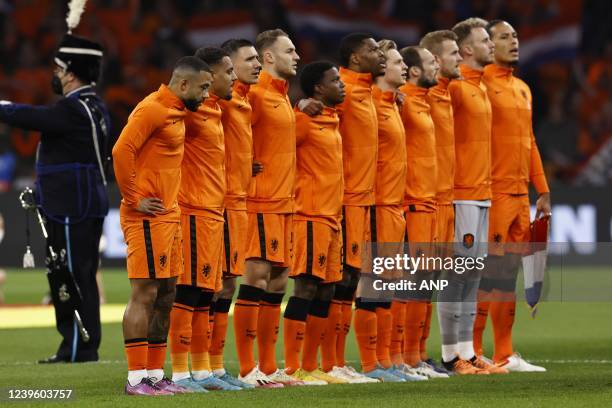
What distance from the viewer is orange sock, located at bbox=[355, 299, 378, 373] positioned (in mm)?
10992

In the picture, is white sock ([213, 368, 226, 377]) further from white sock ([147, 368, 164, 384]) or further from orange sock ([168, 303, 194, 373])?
white sock ([147, 368, 164, 384])

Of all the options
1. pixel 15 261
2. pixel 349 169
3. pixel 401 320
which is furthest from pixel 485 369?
pixel 15 261

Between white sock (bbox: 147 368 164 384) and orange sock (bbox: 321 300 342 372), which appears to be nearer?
white sock (bbox: 147 368 164 384)

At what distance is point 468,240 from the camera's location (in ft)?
39.2

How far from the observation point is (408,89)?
38.4ft

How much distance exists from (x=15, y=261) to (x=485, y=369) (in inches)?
488

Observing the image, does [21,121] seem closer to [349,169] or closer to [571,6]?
[349,169]

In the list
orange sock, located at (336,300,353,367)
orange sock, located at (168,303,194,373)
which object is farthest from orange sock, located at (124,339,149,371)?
orange sock, located at (336,300,353,367)

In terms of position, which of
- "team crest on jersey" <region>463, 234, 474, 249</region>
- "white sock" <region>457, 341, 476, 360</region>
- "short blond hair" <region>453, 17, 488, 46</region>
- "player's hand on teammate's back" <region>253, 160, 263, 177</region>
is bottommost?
"white sock" <region>457, 341, 476, 360</region>

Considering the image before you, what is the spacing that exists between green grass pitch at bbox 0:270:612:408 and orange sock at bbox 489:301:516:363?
0.38m

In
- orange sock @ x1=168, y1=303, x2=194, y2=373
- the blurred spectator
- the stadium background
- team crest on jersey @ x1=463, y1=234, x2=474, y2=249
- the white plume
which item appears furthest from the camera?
the blurred spectator

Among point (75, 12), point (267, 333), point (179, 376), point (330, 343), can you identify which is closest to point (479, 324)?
point (330, 343)

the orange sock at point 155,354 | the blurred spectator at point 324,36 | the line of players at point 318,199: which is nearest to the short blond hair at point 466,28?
the line of players at point 318,199

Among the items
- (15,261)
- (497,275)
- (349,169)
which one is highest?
(349,169)
